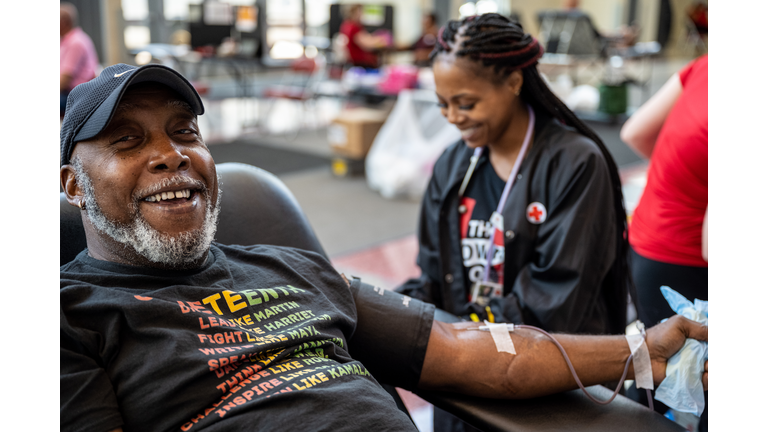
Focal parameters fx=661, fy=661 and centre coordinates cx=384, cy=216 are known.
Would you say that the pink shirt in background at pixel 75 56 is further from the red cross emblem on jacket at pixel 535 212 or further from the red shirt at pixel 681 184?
the red shirt at pixel 681 184

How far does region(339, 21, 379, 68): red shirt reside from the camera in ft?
24.8

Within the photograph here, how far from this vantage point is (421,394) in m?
1.27

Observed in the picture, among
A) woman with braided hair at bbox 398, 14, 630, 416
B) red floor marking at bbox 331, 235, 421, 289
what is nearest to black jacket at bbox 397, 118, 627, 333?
woman with braided hair at bbox 398, 14, 630, 416

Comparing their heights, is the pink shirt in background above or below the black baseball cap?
above

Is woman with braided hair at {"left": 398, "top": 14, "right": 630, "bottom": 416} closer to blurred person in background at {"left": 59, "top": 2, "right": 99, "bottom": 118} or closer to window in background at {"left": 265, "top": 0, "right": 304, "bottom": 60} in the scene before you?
blurred person in background at {"left": 59, "top": 2, "right": 99, "bottom": 118}

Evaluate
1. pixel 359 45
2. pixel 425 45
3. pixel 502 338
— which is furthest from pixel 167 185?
pixel 425 45

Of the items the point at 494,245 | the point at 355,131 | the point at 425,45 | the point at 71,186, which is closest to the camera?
the point at 71,186

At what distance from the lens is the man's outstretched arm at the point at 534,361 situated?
1205 millimetres

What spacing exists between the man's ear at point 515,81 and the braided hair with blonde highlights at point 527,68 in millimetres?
11

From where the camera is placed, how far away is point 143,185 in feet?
3.43

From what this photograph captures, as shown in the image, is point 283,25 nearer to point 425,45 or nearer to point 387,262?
point 425,45

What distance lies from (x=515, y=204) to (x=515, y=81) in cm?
31

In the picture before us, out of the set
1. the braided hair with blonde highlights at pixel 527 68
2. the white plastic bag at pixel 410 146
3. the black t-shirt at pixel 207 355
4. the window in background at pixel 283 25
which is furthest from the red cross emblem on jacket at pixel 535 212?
the window in background at pixel 283 25

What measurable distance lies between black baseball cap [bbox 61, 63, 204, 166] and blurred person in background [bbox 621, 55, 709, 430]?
1127 mm
